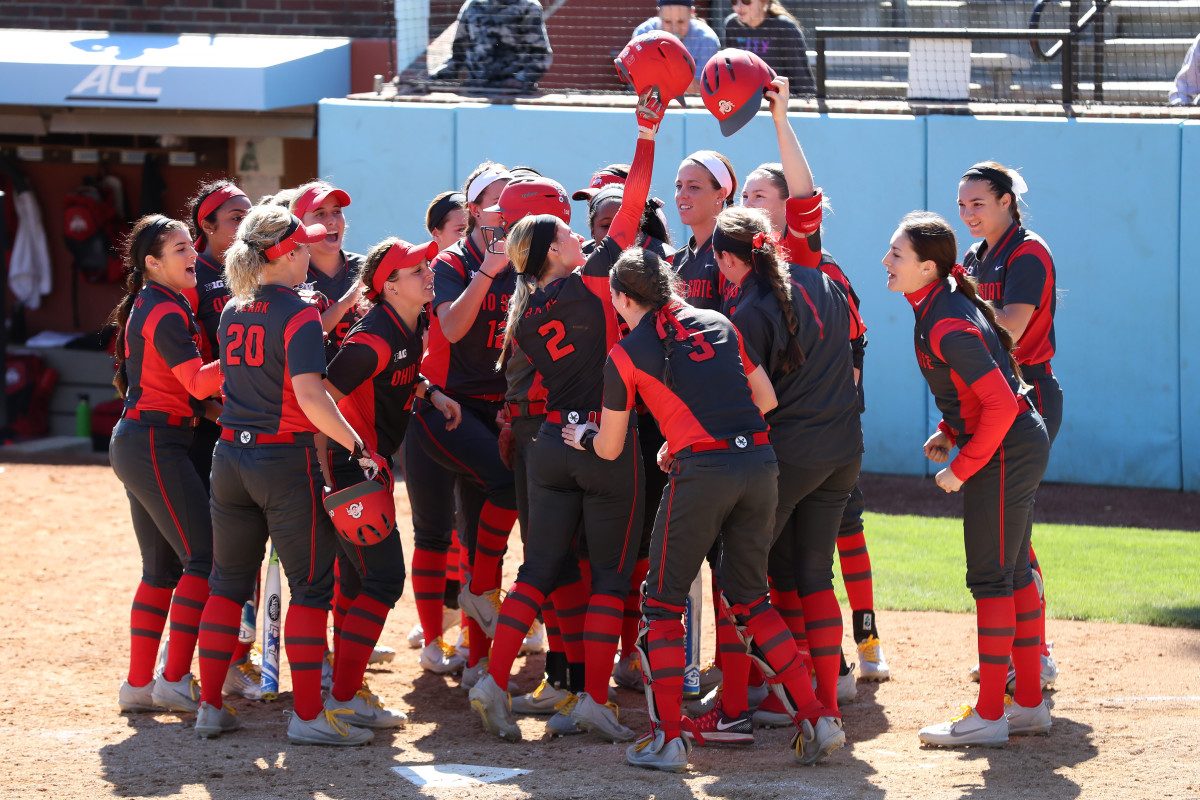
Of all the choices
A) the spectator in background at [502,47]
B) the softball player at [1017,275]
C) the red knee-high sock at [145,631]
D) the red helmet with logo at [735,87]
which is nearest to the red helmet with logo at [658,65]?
the red helmet with logo at [735,87]

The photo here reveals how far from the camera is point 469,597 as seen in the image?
5.20 m

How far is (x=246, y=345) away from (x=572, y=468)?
1253 millimetres

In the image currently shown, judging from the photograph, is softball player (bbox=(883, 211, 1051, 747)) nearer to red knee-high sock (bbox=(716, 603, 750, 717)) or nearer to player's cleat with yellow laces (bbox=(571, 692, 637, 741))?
red knee-high sock (bbox=(716, 603, 750, 717))

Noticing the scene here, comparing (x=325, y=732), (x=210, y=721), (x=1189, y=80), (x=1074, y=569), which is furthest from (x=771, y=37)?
(x=210, y=721)

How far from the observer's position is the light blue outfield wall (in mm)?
9344

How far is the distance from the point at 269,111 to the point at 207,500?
23.0 feet

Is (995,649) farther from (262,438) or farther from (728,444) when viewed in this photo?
(262,438)

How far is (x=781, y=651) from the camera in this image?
14.0 ft

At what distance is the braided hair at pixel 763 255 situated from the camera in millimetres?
4348

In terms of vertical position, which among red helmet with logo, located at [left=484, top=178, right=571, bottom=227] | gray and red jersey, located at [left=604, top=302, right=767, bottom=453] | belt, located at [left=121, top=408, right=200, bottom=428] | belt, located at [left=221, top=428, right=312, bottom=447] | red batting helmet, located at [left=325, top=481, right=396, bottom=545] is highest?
red helmet with logo, located at [left=484, top=178, right=571, bottom=227]

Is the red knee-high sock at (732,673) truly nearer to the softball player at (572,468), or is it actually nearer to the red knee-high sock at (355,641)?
the softball player at (572,468)

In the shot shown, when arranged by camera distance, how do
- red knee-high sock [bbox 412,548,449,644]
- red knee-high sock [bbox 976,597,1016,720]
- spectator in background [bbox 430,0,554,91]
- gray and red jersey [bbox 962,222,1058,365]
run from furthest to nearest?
1. spectator in background [bbox 430,0,554,91]
2. red knee-high sock [bbox 412,548,449,644]
3. gray and red jersey [bbox 962,222,1058,365]
4. red knee-high sock [bbox 976,597,1016,720]

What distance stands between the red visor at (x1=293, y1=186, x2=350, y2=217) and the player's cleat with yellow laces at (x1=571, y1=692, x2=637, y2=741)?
2.32 meters

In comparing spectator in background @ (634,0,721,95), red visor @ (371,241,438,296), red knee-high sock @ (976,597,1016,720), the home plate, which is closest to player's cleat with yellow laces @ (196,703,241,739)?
the home plate
